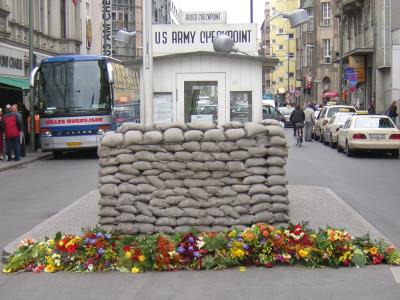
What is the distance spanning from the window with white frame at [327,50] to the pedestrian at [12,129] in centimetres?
6521

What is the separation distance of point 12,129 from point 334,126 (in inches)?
529

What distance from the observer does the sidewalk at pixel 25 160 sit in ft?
71.7

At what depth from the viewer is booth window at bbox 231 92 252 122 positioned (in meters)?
12.2

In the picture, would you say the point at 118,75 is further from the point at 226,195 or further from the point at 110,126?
the point at 226,195

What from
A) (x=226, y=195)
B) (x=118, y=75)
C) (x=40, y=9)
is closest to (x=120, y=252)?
(x=226, y=195)

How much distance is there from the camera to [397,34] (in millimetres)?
41875

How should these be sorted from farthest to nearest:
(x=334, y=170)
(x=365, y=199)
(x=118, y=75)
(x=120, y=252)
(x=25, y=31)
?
(x=25, y=31)
(x=118, y=75)
(x=334, y=170)
(x=365, y=199)
(x=120, y=252)

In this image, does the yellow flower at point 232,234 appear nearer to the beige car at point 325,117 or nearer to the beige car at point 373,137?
the beige car at point 373,137

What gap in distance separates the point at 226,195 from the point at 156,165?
937 mm

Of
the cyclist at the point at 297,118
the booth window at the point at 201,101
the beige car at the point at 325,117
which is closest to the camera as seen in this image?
the booth window at the point at 201,101

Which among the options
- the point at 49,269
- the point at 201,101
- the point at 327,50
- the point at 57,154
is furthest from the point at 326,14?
the point at 49,269

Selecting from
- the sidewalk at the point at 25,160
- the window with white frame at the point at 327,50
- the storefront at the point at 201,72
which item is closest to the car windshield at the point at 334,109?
the sidewalk at the point at 25,160

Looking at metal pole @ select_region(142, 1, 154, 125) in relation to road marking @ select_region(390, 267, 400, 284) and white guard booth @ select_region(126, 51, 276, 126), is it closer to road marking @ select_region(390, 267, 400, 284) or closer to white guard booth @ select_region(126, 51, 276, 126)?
white guard booth @ select_region(126, 51, 276, 126)

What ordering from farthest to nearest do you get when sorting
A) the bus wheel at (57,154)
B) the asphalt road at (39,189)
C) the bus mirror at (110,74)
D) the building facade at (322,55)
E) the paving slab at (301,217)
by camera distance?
1. the building facade at (322,55)
2. the bus wheel at (57,154)
3. the bus mirror at (110,74)
4. the asphalt road at (39,189)
5. the paving slab at (301,217)
